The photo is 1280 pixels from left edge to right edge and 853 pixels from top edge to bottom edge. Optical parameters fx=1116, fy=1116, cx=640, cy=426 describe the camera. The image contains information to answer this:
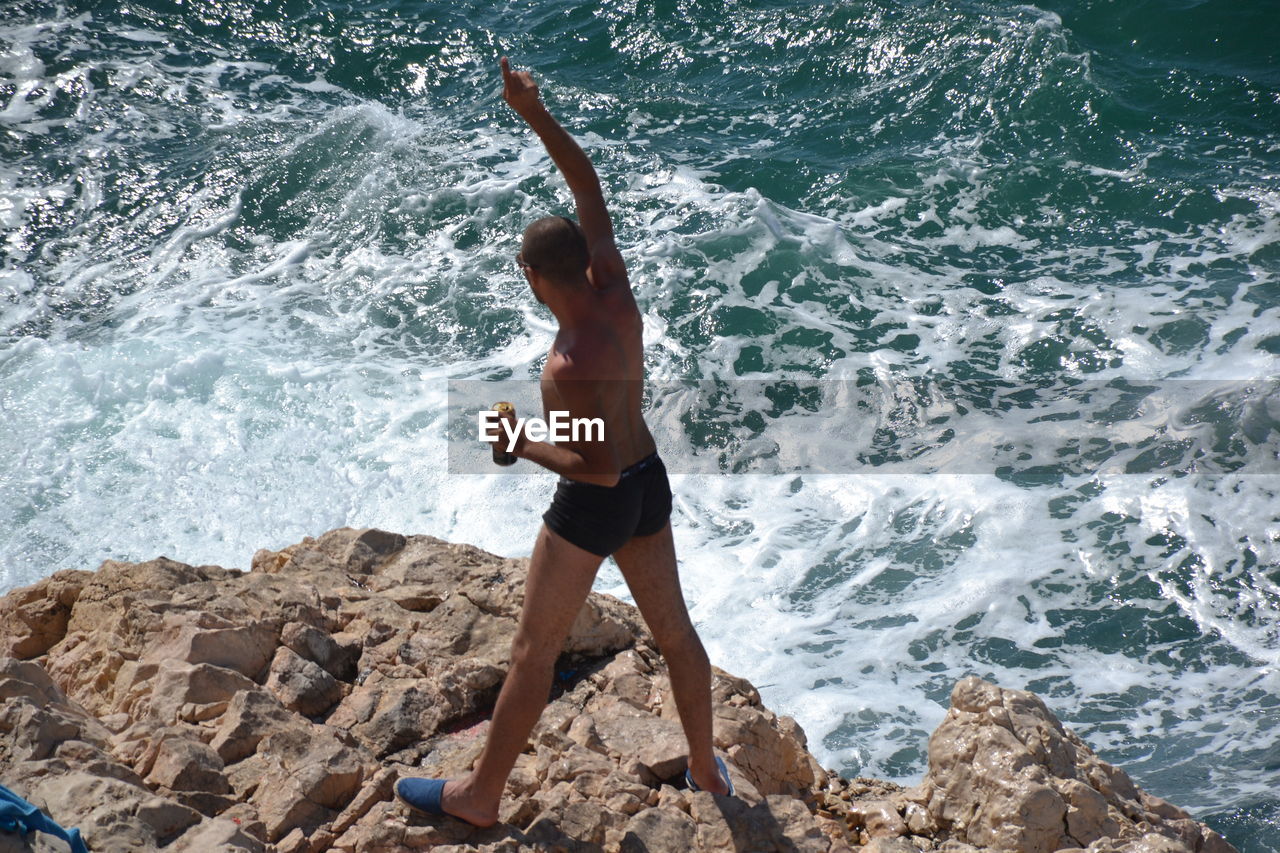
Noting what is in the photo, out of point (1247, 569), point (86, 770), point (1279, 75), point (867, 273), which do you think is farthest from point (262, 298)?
point (1279, 75)

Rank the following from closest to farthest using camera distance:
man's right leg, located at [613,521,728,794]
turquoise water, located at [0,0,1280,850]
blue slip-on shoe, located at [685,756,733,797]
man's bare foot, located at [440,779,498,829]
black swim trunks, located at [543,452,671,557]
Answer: black swim trunks, located at [543,452,671,557] < man's bare foot, located at [440,779,498,829] < man's right leg, located at [613,521,728,794] < blue slip-on shoe, located at [685,756,733,797] < turquoise water, located at [0,0,1280,850]

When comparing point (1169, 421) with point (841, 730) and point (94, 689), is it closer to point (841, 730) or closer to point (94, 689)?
point (841, 730)

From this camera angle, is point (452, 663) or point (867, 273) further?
point (867, 273)

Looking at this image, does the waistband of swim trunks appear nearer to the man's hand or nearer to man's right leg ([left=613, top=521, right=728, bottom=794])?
man's right leg ([left=613, top=521, right=728, bottom=794])

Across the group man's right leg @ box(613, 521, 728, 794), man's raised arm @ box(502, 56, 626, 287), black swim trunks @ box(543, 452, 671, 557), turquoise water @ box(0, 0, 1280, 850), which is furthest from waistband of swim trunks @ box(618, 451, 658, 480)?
turquoise water @ box(0, 0, 1280, 850)

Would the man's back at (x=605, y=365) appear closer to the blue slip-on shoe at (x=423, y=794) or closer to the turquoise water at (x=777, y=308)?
the blue slip-on shoe at (x=423, y=794)

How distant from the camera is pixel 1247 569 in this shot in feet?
20.9

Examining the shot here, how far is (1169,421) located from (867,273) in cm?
285

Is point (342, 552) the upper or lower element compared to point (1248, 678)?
upper

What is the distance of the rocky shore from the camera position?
3123 millimetres

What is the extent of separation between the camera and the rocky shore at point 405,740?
312 cm

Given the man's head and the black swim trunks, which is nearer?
the man's head

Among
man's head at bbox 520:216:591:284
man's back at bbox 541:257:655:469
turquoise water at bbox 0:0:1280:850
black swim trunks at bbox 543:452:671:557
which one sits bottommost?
turquoise water at bbox 0:0:1280:850

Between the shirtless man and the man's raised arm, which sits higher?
the man's raised arm
